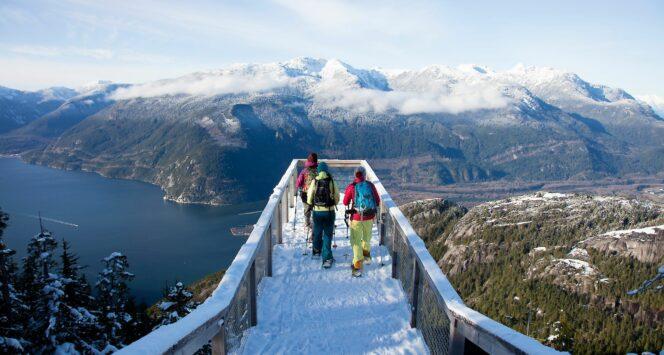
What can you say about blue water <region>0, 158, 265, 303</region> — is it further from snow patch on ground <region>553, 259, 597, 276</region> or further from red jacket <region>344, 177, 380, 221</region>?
snow patch on ground <region>553, 259, 597, 276</region>

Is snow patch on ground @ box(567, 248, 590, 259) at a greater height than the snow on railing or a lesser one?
lesser

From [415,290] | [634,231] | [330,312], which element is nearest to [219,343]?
[330,312]

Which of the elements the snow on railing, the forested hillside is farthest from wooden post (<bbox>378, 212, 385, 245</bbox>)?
the forested hillside

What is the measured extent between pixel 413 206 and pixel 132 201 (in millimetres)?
102121

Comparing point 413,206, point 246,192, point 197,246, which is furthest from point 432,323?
point 246,192

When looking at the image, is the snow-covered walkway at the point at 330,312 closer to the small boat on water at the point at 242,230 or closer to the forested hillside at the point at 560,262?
the forested hillside at the point at 560,262

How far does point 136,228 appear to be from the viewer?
123000mm

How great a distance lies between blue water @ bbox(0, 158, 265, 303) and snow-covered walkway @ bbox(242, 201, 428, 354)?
193 ft

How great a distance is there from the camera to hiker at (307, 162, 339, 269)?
840 centimetres

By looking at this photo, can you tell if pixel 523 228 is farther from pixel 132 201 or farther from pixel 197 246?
pixel 132 201

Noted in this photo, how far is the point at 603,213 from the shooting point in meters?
111

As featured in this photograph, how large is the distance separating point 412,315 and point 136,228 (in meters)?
129

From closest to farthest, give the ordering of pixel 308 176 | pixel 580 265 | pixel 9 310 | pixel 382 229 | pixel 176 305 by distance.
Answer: pixel 9 310 → pixel 382 229 → pixel 308 176 → pixel 176 305 → pixel 580 265

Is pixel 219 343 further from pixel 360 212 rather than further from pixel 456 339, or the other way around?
pixel 360 212
